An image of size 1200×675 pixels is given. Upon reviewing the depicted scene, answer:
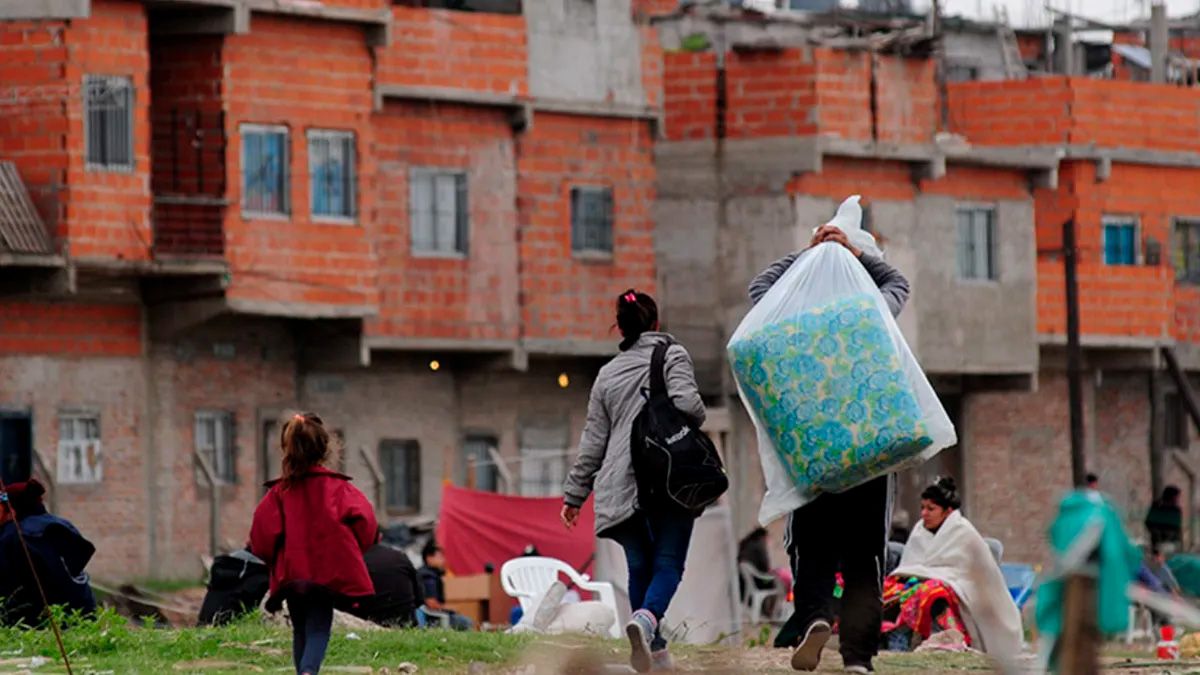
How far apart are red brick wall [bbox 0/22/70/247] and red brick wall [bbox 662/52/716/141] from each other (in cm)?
→ 990

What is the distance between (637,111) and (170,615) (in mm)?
14765

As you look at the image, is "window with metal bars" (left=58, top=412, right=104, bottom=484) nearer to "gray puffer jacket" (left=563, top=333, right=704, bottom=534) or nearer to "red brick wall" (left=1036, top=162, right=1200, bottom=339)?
"red brick wall" (left=1036, top=162, right=1200, bottom=339)

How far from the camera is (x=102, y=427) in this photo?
34.3 meters

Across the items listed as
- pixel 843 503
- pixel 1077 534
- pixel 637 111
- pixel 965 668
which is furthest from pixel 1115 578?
pixel 637 111

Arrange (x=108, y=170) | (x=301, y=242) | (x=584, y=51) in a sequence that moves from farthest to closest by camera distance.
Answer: (x=584, y=51) < (x=301, y=242) < (x=108, y=170)

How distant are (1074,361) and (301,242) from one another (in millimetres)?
13069

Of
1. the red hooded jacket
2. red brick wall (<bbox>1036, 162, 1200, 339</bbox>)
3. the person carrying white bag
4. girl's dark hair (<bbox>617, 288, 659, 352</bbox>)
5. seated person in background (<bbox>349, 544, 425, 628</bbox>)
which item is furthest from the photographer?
red brick wall (<bbox>1036, 162, 1200, 339</bbox>)

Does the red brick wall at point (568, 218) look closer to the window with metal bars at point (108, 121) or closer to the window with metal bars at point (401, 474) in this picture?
the window with metal bars at point (401, 474)

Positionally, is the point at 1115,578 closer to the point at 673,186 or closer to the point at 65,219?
the point at 65,219

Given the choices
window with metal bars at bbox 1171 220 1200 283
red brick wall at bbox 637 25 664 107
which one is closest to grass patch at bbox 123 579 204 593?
red brick wall at bbox 637 25 664 107

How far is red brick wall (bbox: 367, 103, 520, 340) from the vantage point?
37031 mm

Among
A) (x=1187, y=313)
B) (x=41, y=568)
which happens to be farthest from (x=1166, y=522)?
(x=41, y=568)

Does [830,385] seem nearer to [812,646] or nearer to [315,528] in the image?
[812,646]

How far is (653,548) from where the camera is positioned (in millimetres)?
13469
